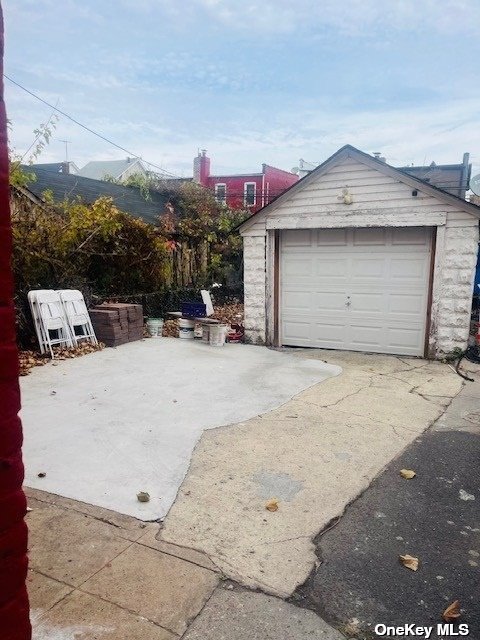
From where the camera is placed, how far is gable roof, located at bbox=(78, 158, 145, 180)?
39.8 meters

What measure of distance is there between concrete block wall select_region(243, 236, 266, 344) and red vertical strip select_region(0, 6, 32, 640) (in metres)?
8.82

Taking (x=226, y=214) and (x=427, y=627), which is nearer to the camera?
(x=427, y=627)

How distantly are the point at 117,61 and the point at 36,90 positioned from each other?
272cm

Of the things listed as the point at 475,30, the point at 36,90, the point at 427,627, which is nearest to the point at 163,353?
the point at 427,627

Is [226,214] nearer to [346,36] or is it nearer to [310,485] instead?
[346,36]

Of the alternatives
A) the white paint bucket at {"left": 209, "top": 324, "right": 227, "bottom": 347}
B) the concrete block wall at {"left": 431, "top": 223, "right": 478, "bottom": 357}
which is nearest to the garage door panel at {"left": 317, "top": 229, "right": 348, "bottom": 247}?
the concrete block wall at {"left": 431, "top": 223, "right": 478, "bottom": 357}

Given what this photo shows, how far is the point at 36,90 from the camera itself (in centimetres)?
1278

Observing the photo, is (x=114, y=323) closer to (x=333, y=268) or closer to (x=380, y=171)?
(x=333, y=268)

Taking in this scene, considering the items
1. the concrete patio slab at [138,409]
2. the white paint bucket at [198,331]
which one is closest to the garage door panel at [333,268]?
the concrete patio slab at [138,409]

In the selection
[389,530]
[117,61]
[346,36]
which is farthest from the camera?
[117,61]

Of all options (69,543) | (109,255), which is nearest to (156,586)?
(69,543)

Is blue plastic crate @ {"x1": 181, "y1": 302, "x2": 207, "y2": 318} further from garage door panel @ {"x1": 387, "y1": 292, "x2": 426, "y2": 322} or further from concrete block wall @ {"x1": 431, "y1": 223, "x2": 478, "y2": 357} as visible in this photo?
concrete block wall @ {"x1": 431, "y1": 223, "x2": 478, "y2": 357}

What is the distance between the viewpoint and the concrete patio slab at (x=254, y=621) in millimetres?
2213

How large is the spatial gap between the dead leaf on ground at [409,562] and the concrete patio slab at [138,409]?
5.50ft
